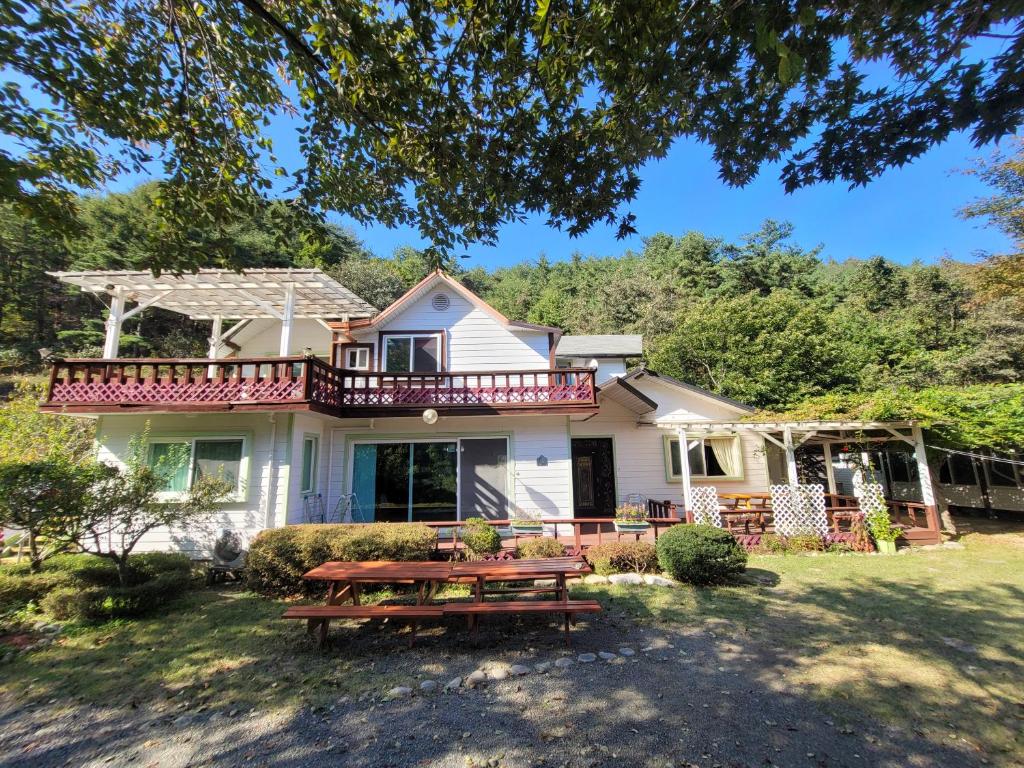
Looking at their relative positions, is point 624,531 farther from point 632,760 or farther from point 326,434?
point 326,434

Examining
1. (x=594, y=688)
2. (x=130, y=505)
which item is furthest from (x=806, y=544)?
(x=130, y=505)

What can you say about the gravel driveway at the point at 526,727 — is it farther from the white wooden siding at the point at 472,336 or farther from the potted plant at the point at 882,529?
the white wooden siding at the point at 472,336

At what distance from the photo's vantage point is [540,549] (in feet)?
26.7

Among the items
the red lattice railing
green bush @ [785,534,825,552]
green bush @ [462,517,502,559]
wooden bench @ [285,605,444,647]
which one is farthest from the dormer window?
green bush @ [785,534,825,552]

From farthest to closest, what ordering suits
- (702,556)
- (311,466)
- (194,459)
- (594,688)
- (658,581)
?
(311,466) < (194,459) < (658,581) < (702,556) < (594,688)

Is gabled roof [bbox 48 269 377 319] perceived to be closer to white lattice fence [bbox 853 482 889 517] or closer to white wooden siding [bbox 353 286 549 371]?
white wooden siding [bbox 353 286 549 371]

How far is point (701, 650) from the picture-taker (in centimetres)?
494

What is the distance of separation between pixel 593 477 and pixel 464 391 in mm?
5803

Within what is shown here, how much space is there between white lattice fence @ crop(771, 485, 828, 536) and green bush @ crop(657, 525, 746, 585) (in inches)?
147

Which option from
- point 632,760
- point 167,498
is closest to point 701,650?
point 632,760

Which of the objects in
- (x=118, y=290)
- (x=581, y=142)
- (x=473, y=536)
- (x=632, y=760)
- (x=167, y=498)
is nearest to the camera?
(x=632, y=760)

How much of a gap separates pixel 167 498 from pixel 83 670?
526 centimetres

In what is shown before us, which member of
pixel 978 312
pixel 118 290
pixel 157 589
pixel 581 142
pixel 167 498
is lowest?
pixel 157 589

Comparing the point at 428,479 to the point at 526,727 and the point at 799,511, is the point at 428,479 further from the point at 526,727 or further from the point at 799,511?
the point at 799,511
